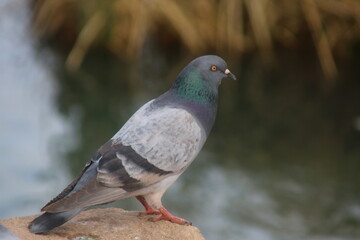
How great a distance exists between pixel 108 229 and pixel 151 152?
619 mm

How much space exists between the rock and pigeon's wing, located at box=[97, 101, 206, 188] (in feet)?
1.16

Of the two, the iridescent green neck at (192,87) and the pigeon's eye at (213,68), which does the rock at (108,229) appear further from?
the pigeon's eye at (213,68)

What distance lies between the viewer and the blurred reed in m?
13.4

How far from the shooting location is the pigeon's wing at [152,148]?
4949 mm

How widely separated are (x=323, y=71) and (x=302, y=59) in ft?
1.86

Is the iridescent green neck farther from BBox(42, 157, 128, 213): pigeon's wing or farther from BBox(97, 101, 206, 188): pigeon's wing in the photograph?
BBox(42, 157, 128, 213): pigeon's wing

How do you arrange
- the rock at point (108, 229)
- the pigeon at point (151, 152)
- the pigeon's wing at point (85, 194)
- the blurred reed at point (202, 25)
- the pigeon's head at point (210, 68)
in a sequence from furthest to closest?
the blurred reed at point (202, 25) → the pigeon's head at point (210, 68) → the rock at point (108, 229) → the pigeon at point (151, 152) → the pigeon's wing at point (85, 194)

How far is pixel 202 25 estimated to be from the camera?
13.9 meters

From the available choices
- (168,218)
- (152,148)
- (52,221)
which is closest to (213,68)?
(152,148)

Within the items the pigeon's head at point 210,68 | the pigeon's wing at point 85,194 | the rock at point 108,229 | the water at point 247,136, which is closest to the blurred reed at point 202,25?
the water at point 247,136

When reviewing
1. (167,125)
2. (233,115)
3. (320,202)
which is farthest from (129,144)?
(233,115)

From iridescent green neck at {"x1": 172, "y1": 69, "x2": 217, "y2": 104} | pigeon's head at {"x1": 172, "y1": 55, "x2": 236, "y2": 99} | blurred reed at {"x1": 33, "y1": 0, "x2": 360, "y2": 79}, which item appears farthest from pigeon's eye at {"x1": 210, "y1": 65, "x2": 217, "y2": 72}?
blurred reed at {"x1": 33, "y1": 0, "x2": 360, "y2": 79}

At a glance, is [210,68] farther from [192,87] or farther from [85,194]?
[85,194]

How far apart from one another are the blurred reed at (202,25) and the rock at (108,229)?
825 cm
